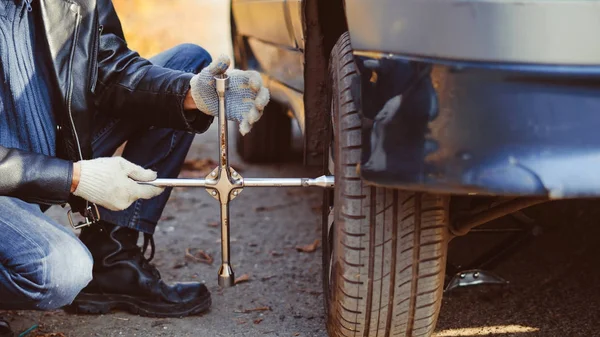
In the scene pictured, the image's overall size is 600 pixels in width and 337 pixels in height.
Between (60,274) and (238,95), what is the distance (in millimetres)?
619

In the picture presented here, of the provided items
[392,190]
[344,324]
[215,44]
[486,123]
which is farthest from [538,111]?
[215,44]

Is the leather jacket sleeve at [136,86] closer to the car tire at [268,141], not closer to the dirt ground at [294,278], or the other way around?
the dirt ground at [294,278]

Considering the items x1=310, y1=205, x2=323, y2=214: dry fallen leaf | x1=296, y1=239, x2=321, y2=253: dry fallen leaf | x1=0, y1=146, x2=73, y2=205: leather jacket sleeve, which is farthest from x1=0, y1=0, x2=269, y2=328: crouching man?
x1=310, y1=205, x2=323, y2=214: dry fallen leaf

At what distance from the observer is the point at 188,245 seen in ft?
9.65

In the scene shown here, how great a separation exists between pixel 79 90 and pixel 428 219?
961mm

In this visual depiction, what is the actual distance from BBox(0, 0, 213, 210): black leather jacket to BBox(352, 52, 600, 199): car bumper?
88 cm

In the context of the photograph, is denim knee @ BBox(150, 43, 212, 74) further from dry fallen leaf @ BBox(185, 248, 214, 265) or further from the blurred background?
the blurred background

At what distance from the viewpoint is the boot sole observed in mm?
2199

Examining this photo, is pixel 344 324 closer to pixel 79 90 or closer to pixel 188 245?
pixel 79 90

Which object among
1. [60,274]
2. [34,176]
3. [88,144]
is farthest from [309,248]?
[34,176]

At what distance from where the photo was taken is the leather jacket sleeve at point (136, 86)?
207 centimetres

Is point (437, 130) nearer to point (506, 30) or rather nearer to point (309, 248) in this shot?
point (506, 30)

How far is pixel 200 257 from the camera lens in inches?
110

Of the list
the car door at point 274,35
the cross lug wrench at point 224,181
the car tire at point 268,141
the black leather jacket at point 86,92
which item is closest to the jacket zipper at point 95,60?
the black leather jacket at point 86,92
